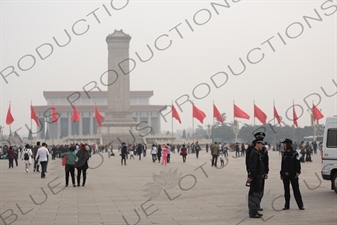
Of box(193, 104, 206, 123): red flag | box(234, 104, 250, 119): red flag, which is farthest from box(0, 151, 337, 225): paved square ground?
box(193, 104, 206, 123): red flag

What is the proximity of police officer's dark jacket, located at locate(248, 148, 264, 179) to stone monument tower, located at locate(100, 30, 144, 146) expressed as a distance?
83.5 m

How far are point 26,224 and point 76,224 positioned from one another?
90cm

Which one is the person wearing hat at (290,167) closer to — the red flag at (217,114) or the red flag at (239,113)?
the red flag at (239,113)

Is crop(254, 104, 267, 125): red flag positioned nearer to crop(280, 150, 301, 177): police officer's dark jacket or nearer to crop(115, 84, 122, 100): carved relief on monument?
crop(280, 150, 301, 177): police officer's dark jacket

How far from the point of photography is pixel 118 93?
97.4 metres

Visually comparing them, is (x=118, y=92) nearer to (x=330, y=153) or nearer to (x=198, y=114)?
(x=198, y=114)

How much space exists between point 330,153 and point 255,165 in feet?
17.1

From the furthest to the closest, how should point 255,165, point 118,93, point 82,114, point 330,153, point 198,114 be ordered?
point 82,114 → point 118,93 → point 198,114 → point 330,153 → point 255,165

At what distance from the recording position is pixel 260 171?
12.6 metres

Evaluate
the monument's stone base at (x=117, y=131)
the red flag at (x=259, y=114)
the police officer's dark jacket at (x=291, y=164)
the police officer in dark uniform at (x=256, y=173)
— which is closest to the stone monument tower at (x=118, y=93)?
the monument's stone base at (x=117, y=131)

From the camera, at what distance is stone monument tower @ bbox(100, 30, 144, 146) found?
316ft

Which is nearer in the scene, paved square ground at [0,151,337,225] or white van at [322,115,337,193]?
paved square ground at [0,151,337,225]

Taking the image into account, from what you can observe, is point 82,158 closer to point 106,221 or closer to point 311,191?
point 311,191

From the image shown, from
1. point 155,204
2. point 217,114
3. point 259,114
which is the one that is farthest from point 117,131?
point 155,204
